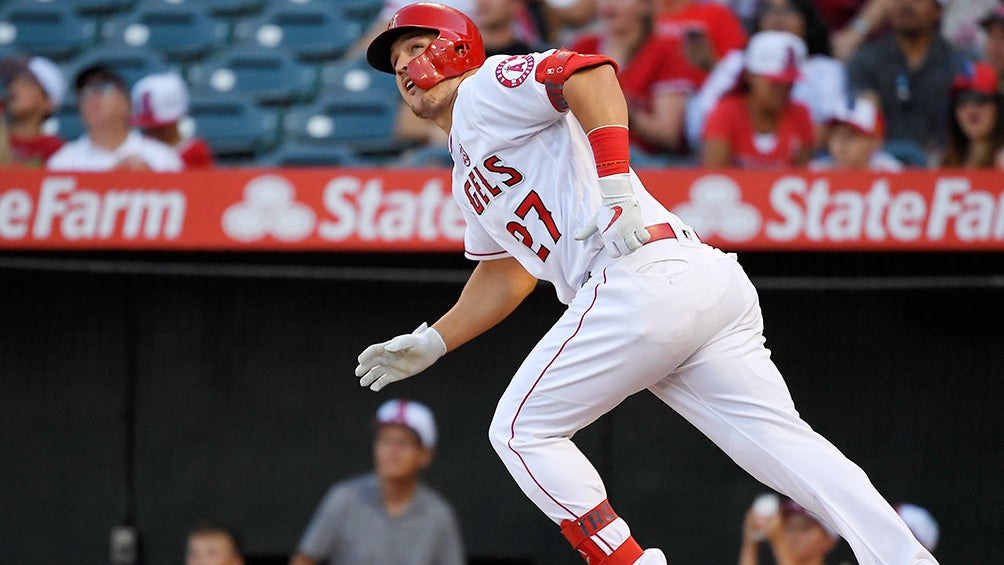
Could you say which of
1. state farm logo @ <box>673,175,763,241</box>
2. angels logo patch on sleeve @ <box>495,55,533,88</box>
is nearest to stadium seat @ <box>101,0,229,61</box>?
state farm logo @ <box>673,175,763,241</box>

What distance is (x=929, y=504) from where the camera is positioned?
17.6 feet

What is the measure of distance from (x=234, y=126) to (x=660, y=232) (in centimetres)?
399

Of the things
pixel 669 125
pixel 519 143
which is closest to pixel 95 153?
pixel 669 125

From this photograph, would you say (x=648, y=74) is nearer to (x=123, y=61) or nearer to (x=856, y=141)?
(x=856, y=141)

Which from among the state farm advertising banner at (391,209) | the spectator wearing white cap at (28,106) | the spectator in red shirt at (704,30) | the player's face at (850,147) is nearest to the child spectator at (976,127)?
the player's face at (850,147)

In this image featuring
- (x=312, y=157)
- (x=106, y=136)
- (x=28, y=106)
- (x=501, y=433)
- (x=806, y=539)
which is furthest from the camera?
(x=312, y=157)

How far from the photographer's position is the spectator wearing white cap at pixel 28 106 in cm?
573

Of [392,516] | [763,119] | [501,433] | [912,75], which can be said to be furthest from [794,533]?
[501,433]

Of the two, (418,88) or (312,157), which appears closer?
(418,88)

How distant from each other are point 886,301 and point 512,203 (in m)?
3.14

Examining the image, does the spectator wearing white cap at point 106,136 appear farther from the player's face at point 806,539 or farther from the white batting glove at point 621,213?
the white batting glove at point 621,213

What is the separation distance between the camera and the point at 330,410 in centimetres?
564

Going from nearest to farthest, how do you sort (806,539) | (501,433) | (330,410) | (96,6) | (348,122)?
1. (501,433)
2. (806,539)
3. (330,410)
4. (348,122)
5. (96,6)

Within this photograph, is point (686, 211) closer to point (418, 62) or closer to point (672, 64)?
point (672, 64)
